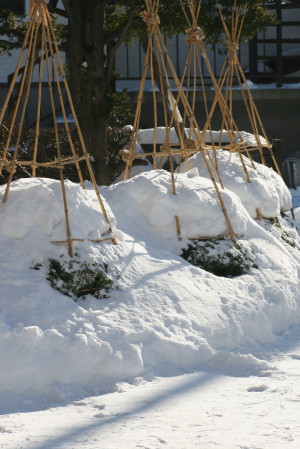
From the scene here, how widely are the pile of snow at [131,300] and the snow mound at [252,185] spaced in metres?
0.49

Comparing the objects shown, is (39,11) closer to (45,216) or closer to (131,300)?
(45,216)

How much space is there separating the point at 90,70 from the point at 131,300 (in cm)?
475

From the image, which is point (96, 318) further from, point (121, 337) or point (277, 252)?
point (277, 252)

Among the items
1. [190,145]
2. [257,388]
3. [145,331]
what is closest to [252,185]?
[190,145]

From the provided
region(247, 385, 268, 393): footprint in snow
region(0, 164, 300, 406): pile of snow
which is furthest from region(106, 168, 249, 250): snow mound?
region(247, 385, 268, 393): footprint in snow

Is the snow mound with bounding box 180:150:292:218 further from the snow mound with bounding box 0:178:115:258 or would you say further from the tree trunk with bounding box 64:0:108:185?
the tree trunk with bounding box 64:0:108:185

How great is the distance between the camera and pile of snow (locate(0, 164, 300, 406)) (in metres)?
4.20

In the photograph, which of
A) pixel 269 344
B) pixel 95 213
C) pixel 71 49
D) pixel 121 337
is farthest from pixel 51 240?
pixel 71 49

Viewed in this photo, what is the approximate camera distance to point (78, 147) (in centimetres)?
961

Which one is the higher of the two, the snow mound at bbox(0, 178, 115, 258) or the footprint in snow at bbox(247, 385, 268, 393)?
the snow mound at bbox(0, 178, 115, 258)

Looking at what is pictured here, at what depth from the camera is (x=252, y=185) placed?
6.54m

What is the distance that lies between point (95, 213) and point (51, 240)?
347mm

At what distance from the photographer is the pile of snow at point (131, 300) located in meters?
4.20

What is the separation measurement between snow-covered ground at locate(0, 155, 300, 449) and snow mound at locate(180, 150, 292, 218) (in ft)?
1.33
